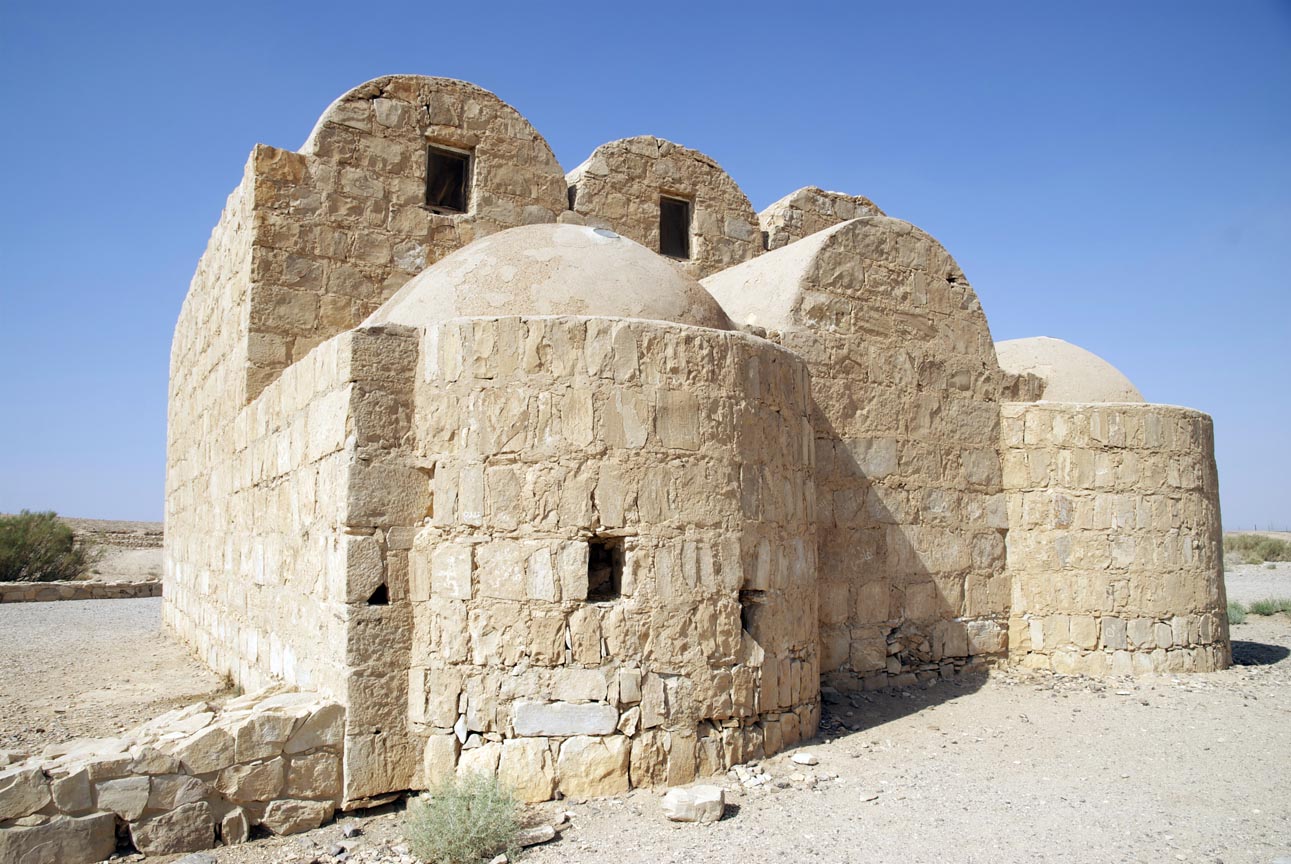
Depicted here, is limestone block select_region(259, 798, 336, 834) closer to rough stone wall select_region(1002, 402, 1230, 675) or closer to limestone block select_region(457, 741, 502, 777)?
limestone block select_region(457, 741, 502, 777)

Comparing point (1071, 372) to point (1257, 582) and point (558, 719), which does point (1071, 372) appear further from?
point (1257, 582)

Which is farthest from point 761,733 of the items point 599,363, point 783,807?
point 599,363

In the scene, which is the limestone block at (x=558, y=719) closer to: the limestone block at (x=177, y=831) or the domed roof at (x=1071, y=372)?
the limestone block at (x=177, y=831)

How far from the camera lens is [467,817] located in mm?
3879

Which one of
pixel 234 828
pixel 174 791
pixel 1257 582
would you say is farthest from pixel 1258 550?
pixel 174 791

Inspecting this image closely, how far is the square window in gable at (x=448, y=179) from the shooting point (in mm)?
7941

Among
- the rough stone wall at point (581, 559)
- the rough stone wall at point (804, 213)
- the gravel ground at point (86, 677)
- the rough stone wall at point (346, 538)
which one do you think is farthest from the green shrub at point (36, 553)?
the rough stone wall at point (581, 559)

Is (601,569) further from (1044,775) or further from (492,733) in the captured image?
(1044,775)

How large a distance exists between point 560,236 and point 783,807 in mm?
3462

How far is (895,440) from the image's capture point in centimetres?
710

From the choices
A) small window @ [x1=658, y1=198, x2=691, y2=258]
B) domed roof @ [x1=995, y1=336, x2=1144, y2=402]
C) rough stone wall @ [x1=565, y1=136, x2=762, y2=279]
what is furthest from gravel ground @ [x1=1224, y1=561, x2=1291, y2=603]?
small window @ [x1=658, y1=198, x2=691, y2=258]

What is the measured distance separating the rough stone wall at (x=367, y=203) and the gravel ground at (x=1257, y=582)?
1055 cm

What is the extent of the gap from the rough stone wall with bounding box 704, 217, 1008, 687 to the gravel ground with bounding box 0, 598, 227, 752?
15.6 feet

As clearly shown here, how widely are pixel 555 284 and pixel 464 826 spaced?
9.27 ft
